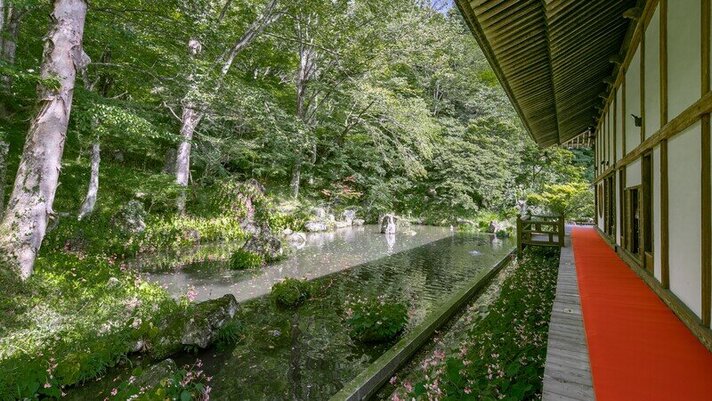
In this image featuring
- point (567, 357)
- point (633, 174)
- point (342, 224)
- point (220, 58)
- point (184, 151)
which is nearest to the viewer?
point (567, 357)

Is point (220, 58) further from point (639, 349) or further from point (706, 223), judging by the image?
point (639, 349)

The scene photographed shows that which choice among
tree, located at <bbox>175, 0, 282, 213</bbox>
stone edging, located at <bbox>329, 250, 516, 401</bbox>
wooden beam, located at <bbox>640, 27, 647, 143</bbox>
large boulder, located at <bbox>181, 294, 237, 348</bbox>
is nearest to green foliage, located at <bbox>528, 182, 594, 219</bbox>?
stone edging, located at <bbox>329, 250, 516, 401</bbox>

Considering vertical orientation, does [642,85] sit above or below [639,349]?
above

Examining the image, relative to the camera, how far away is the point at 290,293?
281 inches

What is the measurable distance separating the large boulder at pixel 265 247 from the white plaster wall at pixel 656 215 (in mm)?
8855

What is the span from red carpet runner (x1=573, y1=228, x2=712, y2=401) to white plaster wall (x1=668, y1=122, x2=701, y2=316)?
0.34 meters

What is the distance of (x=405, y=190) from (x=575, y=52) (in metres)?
19.7

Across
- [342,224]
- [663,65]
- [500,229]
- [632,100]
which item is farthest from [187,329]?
[500,229]

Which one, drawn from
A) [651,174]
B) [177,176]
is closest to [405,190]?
[177,176]

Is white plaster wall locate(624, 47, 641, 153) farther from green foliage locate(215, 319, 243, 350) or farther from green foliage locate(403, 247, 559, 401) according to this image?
green foliage locate(215, 319, 243, 350)

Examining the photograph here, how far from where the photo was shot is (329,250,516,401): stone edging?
3931 mm

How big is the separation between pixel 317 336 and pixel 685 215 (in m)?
4.88

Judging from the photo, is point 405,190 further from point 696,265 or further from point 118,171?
point 696,265

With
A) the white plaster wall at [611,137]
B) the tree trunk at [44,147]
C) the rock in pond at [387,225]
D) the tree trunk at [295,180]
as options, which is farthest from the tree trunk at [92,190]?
the white plaster wall at [611,137]
